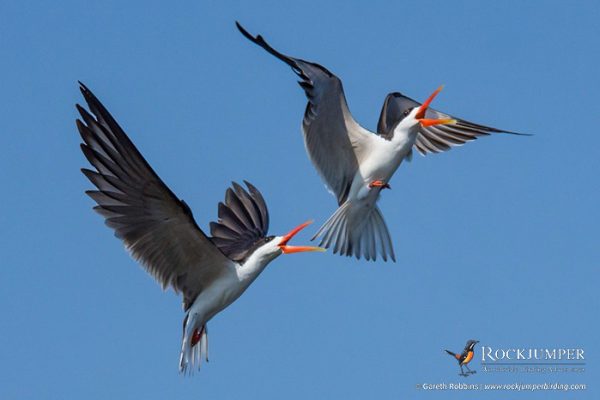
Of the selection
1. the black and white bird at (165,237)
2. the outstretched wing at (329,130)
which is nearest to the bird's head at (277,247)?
the black and white bird at (165,237)

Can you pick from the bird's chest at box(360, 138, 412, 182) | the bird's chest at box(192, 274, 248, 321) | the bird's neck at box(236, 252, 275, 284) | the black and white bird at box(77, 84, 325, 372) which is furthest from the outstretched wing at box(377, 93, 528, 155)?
the bird's chest at box(192, 274, 248, 321)

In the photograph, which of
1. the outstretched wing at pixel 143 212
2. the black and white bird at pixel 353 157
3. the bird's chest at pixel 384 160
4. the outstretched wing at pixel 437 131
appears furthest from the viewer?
the outstretched wing at pixel 437 131

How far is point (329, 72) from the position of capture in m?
13.8

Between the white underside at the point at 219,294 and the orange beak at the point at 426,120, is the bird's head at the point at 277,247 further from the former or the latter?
the orange beak at the point at 426,120

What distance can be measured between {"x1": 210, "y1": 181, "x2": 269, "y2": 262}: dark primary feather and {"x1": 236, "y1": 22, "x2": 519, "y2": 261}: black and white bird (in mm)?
677

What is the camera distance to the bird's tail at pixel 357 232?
14766 mm

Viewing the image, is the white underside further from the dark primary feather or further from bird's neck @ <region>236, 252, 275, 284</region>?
the dark primary feather

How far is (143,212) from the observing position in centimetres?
Answer: 1199

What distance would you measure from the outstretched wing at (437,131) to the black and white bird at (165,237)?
2.74 meters

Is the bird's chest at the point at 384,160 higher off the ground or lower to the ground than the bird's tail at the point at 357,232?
higher

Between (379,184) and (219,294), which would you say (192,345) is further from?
(379,184)

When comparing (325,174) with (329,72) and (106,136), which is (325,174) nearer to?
(329,72)

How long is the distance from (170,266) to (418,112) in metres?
3.64

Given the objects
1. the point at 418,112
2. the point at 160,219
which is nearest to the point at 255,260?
the point at 160,219
